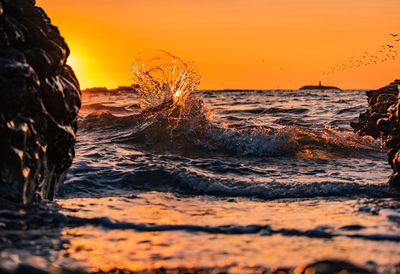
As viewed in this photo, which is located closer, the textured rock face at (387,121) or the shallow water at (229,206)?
the shallow water at (229,206)

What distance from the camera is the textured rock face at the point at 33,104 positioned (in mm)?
2416

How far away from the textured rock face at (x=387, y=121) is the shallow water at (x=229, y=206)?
28 cm

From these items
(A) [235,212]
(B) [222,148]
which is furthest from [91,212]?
(B) [222,148]

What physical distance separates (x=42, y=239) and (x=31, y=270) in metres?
0.44

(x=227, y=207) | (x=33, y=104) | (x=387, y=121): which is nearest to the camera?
(x=33, y=104)

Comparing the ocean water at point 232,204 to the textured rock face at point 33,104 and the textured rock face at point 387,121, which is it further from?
the textured rock face at point 33,104

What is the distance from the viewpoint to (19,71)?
95.0 inches

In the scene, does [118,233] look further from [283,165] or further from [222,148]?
[222,148]

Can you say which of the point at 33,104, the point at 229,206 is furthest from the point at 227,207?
the point at 33,104

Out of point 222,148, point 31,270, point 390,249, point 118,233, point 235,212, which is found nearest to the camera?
point 31,270

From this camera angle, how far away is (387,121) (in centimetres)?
429

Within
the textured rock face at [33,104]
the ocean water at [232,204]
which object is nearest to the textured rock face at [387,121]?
the ocean water at [232,204]

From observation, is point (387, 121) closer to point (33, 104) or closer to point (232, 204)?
point (232, 204)

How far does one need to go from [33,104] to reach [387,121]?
3.25 m
